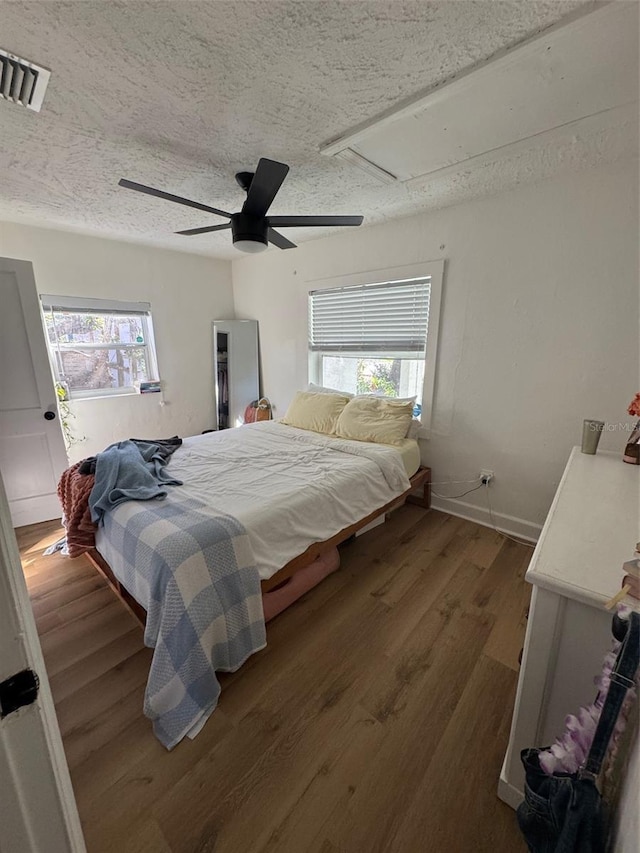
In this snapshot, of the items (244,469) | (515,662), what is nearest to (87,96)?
(244,469)

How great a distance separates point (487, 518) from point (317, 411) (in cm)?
170

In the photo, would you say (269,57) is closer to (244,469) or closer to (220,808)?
(244,469)

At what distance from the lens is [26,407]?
8.87 feet

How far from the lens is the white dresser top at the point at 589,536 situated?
0.86 meters

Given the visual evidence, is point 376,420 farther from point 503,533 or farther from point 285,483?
point 503,533

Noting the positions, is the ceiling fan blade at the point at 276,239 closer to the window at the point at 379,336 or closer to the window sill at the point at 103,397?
the window at the point at 379,336

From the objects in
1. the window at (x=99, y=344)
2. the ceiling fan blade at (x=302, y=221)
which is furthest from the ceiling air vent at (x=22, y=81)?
the window at (x=99, y=344)

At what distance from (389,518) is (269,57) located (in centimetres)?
→ 278

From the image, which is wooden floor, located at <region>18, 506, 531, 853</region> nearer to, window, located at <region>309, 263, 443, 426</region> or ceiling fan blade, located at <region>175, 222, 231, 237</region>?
window, located at <region>309, 263, 443, 426</region>

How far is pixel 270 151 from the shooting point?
1.82 m

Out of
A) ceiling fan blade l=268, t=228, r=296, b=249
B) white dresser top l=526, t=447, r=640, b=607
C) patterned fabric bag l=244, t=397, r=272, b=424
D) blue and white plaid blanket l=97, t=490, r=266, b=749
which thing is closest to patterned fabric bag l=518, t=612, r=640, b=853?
white dresser top l=526, t=447, r=640, b=607

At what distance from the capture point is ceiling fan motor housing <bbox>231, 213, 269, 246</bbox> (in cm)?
190

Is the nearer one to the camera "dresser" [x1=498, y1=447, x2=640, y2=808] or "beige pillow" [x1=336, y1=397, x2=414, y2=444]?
"dresser" [x1=498, y1=447, x2=640, y2=808]

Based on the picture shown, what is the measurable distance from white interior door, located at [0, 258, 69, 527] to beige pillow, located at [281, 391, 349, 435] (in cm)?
203
